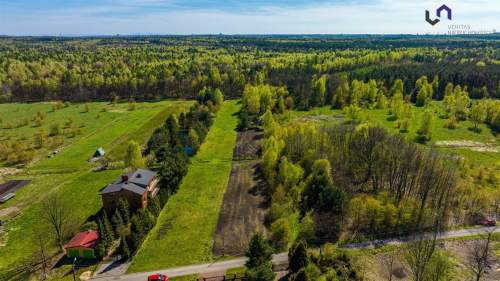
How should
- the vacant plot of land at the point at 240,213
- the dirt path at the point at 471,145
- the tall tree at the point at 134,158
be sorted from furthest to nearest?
the dirt path at the point at 471,145 → the tall tree at the point at 134,158 → the vacant plot of land at the point at 240,213

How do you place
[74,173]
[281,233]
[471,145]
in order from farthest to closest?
[471,145] < [74,173] < [281,233]

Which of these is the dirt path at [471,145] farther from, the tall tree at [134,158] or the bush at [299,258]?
the tall tree at [134,158]

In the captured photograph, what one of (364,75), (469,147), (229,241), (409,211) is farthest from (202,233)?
(364,75)

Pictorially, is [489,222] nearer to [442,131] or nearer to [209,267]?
[209,267]

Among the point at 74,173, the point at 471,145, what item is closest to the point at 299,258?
the point at 74,173

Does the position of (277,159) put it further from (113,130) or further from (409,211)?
(113,130)

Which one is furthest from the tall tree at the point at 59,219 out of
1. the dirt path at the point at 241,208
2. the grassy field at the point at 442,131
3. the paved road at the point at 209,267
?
the grassy field at the point at 442,131

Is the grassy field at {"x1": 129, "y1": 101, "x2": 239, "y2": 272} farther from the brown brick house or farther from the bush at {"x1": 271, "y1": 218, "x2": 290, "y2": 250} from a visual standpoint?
the bush at {"x1": 271, "y1": 218, "x2": 290, "y2": 250}
